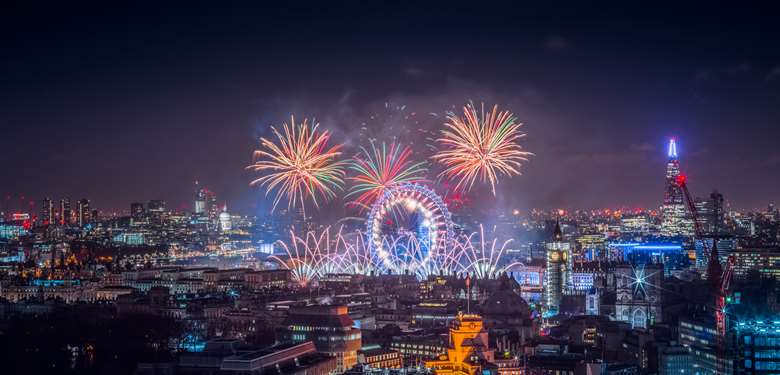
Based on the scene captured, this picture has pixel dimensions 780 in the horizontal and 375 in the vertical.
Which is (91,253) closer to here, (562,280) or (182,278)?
(182,278)

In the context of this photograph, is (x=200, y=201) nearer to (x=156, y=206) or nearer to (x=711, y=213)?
(x=156, y=206)

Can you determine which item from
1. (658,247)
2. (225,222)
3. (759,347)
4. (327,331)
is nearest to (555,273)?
(327,331)

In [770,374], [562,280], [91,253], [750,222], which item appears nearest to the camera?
[770,374]

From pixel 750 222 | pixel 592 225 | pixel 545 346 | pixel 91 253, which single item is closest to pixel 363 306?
pixel 545 346

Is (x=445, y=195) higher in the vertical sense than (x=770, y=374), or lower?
higher

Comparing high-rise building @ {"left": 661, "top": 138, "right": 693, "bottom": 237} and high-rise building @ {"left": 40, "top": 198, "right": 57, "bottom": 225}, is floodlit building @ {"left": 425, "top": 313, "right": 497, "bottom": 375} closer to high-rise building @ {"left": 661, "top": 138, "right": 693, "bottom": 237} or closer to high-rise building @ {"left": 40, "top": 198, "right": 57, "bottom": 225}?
high-rise building @ {"left": 661, "top": 138, "right": 693, "bottom": 237}

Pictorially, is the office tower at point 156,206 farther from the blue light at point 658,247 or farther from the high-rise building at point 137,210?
the blue light at point 658,247

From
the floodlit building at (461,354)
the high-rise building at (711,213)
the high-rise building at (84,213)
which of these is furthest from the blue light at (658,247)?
→ the high-rise building at (84,213)

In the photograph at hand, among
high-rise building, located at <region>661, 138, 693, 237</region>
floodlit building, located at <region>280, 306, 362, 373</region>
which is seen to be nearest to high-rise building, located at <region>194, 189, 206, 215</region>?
high-rise building, located at <region>661, 138, 693, 237</region>
